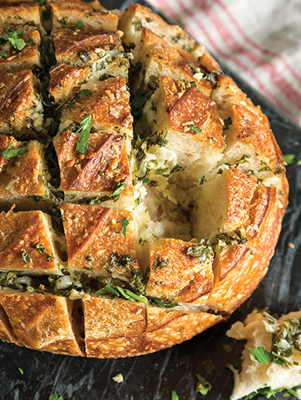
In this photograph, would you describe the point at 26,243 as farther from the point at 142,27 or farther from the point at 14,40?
the point at 142,27

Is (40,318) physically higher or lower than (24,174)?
lower

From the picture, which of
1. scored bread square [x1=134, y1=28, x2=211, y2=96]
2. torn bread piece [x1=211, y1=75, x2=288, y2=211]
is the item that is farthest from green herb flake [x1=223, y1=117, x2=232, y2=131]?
scored bread square [x1=134, y1=28, x2=211, y2=96]

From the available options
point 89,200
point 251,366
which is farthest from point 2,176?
point 251,366

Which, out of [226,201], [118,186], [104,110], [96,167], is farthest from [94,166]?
[226,201]

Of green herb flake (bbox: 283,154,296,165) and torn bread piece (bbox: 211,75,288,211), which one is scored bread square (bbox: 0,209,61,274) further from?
green herb flake (bbox: 283,154,296,165)

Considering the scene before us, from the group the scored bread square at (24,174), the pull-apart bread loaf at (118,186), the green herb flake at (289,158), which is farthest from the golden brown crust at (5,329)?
the green herb flake at (289,158)

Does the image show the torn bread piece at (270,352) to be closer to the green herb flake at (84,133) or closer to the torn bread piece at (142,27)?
the green herb flake at (84,133)
